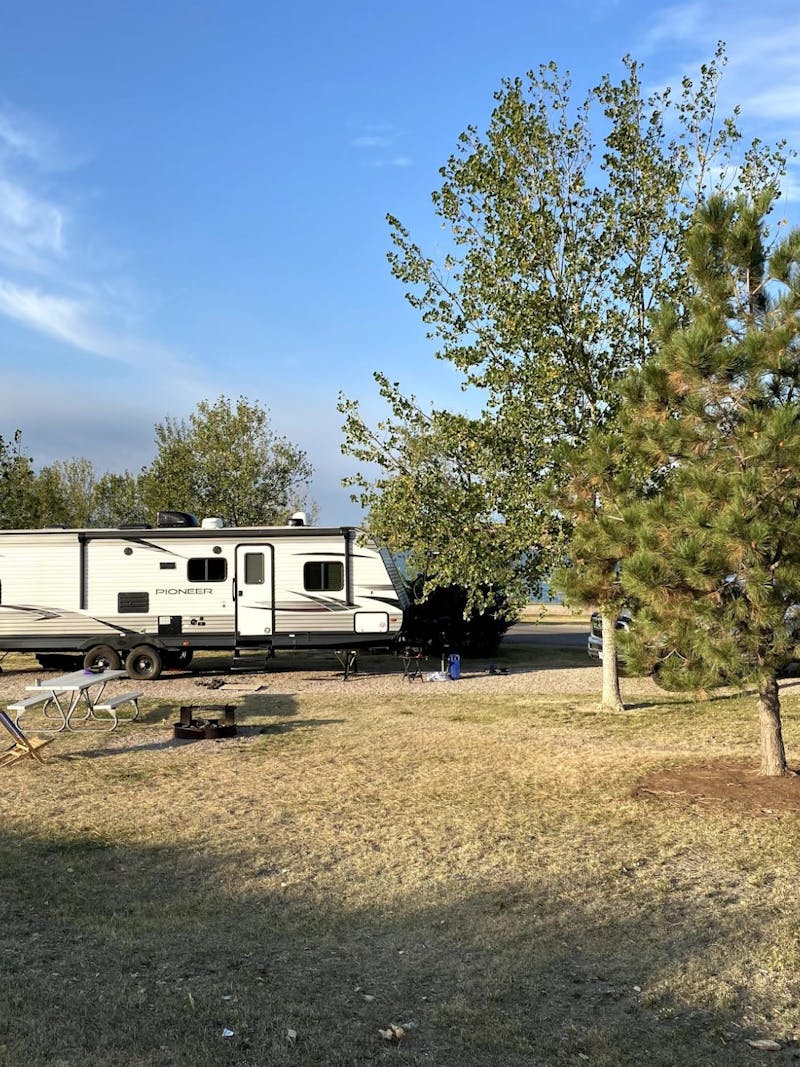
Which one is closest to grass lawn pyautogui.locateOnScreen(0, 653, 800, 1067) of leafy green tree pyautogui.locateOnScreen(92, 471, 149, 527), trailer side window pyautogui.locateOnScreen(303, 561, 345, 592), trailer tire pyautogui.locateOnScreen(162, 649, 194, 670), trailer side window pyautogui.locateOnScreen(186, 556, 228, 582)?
trailer side window pyautogui.locateOnScreen(303, 561, 345, 592)

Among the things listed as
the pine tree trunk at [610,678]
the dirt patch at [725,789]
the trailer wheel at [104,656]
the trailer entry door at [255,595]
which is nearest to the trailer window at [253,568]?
the trailer entry door at [255,595]

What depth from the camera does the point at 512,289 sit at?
13.0 metres

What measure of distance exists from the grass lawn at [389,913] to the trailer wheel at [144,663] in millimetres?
7666

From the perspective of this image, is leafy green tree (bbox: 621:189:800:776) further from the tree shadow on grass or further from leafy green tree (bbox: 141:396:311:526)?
leafy green tree (bbox: 141:396:311:526)

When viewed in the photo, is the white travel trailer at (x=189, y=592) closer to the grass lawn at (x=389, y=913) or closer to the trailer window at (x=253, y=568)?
the trailer window at (x=253, y=568)

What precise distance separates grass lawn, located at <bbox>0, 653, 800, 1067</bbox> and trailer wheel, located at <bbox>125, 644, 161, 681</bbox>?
7.67 metres

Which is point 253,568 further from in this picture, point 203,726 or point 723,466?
point 723,466

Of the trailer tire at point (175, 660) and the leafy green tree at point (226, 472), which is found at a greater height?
the leafy green tree at point (226, 472)

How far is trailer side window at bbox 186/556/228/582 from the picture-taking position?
18125 millimetres

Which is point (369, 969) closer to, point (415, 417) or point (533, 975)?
point (533, 975)

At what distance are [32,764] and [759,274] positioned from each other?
871 centimetres

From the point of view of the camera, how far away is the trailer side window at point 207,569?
18.1 m

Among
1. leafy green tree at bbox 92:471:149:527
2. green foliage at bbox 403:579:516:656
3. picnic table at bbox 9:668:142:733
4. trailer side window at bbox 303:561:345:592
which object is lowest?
picnic table at bbox 9:668:142:733

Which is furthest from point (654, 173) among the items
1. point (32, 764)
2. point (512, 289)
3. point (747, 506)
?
point (32, 764)
